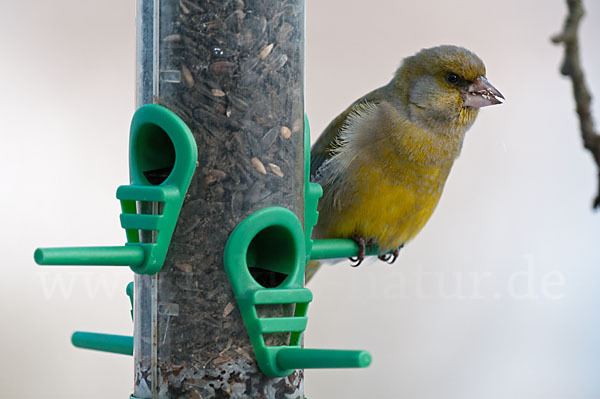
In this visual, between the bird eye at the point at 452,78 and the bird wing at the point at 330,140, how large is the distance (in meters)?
0.26

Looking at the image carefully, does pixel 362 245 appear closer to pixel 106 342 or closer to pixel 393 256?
pixel 393 256

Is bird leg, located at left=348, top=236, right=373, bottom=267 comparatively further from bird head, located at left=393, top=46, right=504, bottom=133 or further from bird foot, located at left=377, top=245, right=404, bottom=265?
bird head, located at left=393, top=46, right=504, bottom=133

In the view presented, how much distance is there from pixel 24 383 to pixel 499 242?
299cm

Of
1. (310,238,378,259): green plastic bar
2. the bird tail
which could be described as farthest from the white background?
(310,238,378,259): green plastic bar

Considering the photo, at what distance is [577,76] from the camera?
194 centimetres

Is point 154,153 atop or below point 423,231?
atop

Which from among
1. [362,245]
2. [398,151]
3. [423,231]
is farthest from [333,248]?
[423,231]

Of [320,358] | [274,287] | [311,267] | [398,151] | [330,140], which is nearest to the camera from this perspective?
[320,358]

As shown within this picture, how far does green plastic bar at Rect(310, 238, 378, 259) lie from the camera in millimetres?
2971

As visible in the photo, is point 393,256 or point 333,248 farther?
point 393,256

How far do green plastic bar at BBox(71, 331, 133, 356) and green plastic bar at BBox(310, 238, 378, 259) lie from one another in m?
0.62

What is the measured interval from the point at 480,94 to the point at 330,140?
1.85 feet

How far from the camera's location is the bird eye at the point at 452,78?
3520mm

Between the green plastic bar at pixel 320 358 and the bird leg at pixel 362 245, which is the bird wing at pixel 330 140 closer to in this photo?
the bird leg at pixel 362 245
